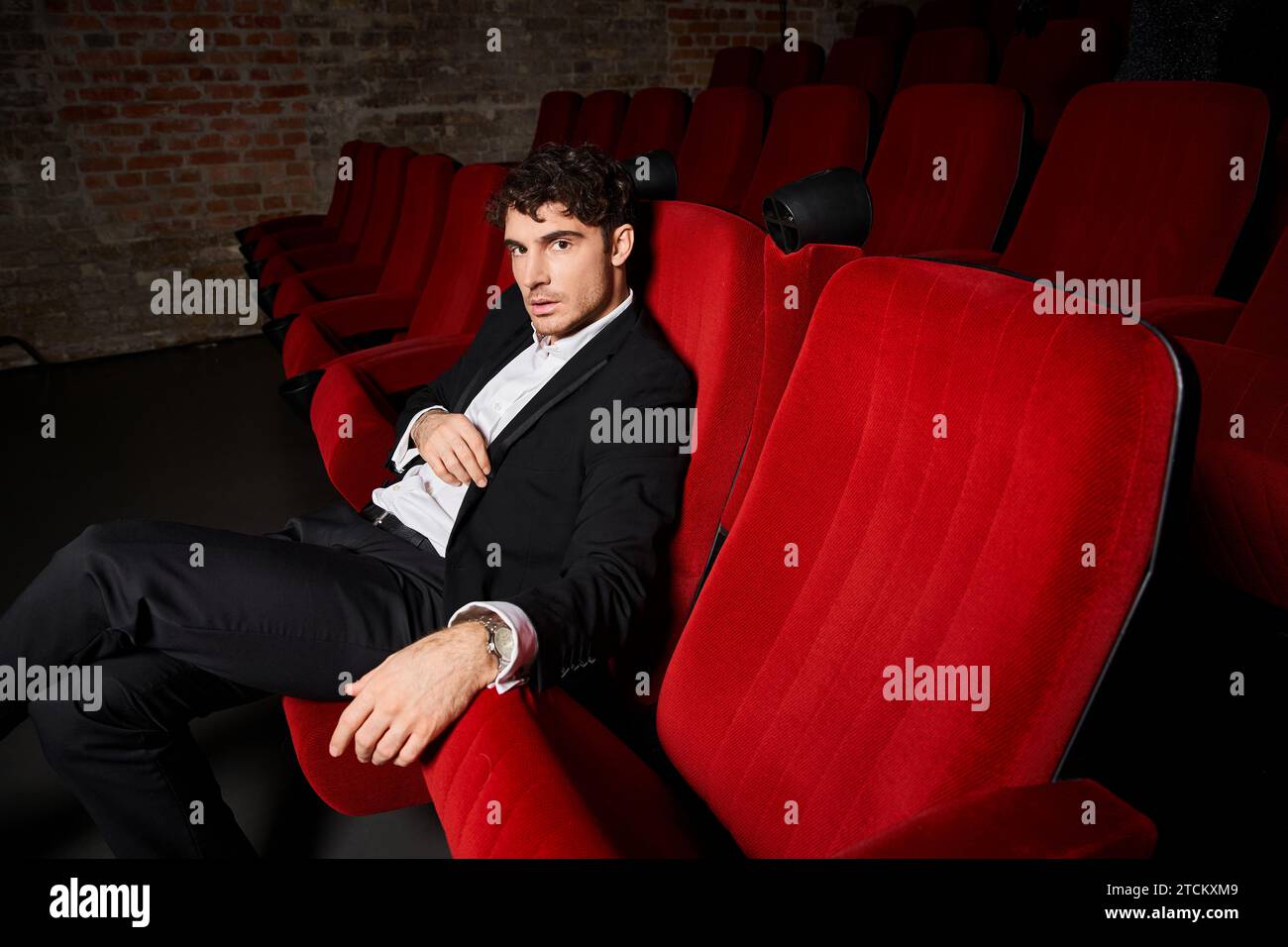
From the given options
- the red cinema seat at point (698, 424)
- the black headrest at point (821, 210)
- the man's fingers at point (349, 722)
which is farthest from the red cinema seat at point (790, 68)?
the man's fingers at point (349, 722)

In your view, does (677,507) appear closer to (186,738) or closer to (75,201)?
(186,738)

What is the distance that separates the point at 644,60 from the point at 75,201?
3.35 m

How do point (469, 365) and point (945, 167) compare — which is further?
point (945, 167)

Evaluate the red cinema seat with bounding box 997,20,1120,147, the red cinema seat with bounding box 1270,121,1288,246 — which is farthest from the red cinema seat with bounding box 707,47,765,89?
the red cinema seat with bounding box 1270,121,1288,246

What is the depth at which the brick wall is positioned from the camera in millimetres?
4066

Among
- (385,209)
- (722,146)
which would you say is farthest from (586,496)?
(385,209)

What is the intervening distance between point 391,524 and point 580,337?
0.40 metres

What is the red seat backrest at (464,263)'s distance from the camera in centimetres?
205

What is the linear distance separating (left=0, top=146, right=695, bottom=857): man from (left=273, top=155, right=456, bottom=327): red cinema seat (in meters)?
1.47

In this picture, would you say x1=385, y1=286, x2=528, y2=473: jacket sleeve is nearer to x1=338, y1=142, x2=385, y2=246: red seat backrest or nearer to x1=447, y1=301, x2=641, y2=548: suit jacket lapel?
x1=447, y1=301, x2=641, y2=548: suit jacket lapel

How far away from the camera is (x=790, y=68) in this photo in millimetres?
4371

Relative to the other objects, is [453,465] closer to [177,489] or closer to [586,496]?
[586,496]

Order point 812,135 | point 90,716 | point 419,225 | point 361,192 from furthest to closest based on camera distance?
1. point 361,192
2. point 419,225
3. point 812,135
4. point 90,716

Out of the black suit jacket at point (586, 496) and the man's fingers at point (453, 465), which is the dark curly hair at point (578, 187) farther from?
the man's fingers at point (453, 465)
